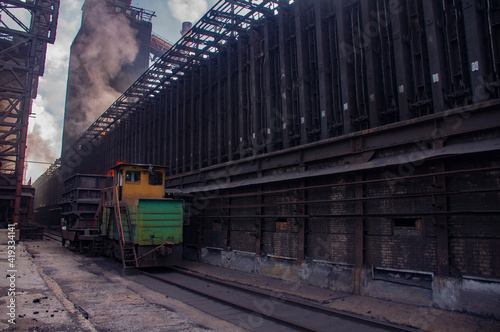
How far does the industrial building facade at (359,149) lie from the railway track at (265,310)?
1712 millimetres

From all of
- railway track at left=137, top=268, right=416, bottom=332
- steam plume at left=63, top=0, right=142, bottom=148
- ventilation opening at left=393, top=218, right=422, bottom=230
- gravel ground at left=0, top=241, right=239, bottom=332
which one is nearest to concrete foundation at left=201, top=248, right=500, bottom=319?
ventilation opening at left=393, top=218, right=422, bottom=230

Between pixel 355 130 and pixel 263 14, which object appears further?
pixel 263 14

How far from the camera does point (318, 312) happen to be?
22.6 ft

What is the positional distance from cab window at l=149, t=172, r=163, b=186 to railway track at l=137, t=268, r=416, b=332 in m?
5.07

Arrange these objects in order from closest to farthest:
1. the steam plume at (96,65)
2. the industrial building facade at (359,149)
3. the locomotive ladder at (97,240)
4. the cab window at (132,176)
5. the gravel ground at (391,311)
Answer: the gravel ground at (391,311) < the industrial building facade at (359,149) < the cab window at (132,176) < the locomotive ladder at (97,240) < the steam plume at (96,65)

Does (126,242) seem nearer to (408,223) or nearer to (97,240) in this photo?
(97,240)

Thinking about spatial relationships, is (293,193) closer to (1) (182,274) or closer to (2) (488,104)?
(1) (182,274)

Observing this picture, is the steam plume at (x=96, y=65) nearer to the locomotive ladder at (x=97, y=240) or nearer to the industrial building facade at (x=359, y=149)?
the locomotive ladder at (x=97, y=240)

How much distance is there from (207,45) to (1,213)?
16.2 meters

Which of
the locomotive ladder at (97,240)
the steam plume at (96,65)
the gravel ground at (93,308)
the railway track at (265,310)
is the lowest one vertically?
the railway track at (265,310)

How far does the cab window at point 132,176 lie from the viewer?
13305 mm

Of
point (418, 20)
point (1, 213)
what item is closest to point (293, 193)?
point (418, 20)

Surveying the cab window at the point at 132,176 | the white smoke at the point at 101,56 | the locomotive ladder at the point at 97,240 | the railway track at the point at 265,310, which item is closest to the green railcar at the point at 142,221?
the cab window at the point at 132,176

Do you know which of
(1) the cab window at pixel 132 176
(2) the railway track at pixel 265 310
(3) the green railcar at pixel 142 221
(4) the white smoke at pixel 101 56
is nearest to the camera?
(2) the railway track at pixel 265 310
